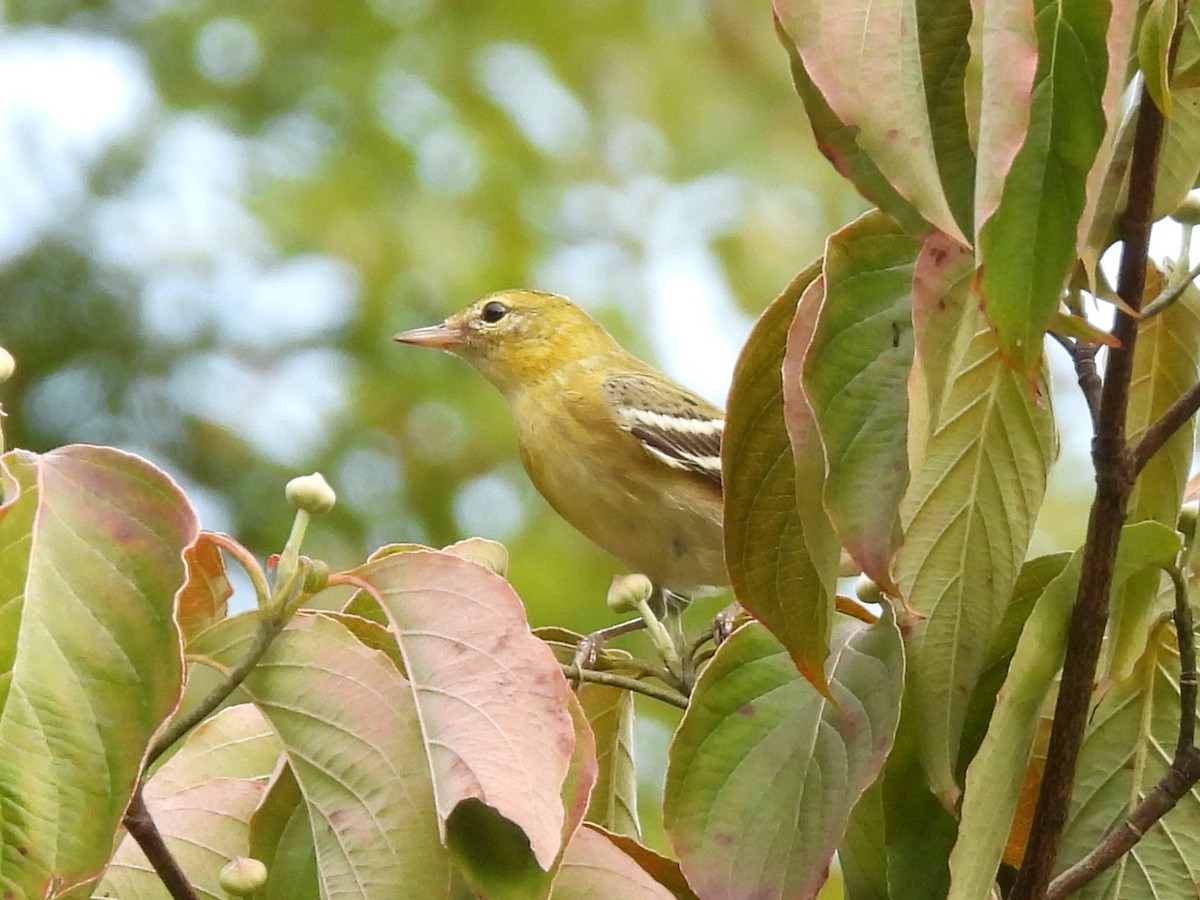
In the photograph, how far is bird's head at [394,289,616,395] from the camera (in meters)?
4.16

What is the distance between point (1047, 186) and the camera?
1099mm

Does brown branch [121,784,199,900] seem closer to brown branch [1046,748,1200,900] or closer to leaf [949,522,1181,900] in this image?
leaf [949,522,1181,900]

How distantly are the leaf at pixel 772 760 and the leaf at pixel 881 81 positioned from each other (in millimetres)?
511

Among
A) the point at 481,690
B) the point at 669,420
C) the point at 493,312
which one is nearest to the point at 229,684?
the point at 481,690

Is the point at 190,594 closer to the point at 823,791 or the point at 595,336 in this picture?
the point at 823,791

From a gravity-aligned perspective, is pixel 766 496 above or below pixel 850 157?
below

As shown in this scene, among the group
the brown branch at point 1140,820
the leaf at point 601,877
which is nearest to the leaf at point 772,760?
the leaf at point 601,877

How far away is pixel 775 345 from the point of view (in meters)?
1.40

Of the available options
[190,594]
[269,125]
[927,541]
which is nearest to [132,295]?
[269,125]

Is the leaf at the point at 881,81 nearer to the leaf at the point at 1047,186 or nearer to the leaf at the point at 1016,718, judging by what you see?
the leaf at the point at 1047,186

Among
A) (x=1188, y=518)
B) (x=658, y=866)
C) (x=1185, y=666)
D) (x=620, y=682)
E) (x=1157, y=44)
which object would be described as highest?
(x=1157, y=44)

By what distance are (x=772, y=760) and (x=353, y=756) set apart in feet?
1.33

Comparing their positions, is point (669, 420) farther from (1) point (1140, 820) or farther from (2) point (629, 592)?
(1) point (1140, 820)

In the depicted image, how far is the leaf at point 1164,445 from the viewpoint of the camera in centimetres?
150
